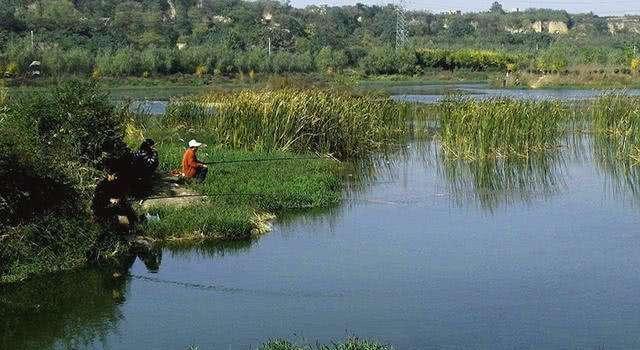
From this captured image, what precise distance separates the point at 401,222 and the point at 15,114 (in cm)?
569

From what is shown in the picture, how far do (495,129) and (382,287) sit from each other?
12183 mm

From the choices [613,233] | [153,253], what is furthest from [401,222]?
[153,253]

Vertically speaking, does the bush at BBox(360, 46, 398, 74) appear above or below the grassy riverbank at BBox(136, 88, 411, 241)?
below

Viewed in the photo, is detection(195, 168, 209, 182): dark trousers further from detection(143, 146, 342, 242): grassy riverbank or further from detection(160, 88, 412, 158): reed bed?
detection(160, 88, 412, 158): reed bed

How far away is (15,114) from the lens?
43.3ft

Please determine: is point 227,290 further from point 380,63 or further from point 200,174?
point 380,63

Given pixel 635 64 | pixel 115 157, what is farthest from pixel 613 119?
pixel 635 64

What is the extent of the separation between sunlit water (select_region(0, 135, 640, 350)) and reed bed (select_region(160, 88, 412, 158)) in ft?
15.5

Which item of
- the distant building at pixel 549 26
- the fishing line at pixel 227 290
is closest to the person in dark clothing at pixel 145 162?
the fishing line at pixel 227 290

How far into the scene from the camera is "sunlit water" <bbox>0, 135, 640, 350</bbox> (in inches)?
369

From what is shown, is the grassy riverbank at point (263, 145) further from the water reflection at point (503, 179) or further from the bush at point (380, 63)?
the bush at point (380, 63)

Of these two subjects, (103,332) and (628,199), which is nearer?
(103,332)

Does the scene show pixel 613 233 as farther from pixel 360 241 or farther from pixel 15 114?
pixel 15 114

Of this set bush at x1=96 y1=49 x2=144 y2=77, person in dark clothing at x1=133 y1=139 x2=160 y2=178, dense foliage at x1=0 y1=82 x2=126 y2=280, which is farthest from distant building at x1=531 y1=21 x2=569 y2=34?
dense foliage at x1=0 y1=82 x2=126 y2=280
